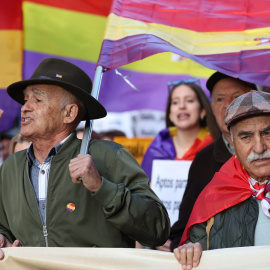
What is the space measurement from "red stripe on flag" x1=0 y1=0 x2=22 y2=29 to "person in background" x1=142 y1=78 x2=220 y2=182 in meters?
1.93

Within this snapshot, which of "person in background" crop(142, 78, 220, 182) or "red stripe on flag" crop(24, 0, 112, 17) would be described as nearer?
"person in background" crop(142, 78, 220, 182)

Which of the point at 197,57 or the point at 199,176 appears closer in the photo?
the point at 197,57

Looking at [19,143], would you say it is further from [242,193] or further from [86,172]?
[242,193]

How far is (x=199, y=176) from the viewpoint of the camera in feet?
17.9

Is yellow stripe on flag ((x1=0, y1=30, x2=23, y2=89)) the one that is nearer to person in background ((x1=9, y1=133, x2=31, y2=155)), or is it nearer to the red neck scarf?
person in background ((x1=9, y1=133, x2=31, y2=155))

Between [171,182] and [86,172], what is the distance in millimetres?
2789

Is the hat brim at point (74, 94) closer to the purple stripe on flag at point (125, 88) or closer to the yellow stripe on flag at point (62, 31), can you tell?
the purple stripe on flag at point (125, 88)

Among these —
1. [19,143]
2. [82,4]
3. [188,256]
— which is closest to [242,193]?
[188,256]

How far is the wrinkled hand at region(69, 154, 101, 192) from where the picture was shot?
385cm

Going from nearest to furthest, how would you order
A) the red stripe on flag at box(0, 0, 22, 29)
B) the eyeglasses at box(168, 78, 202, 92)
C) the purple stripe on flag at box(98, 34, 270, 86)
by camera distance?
the purple stripe on flag at box(98, 34, 270, 86), the eyeglasses at box(168, 78, 202, 92), the red stripe on flag at box(0, 0, 22, 29)

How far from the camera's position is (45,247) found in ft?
12.6

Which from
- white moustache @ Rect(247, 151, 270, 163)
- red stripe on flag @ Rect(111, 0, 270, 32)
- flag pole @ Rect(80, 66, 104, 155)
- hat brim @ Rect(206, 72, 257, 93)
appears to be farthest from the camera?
hat brim @ Rect(206, 72, 257, 93)

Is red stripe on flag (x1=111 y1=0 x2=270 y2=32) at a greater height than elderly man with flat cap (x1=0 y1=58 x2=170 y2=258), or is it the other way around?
red stripe on flag (x1=111 y1=0 x2=270 y2=32)

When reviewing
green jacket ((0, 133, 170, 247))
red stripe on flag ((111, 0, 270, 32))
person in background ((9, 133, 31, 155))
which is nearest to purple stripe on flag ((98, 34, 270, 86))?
red stripe on flag ((111, 0, 270, 32))
